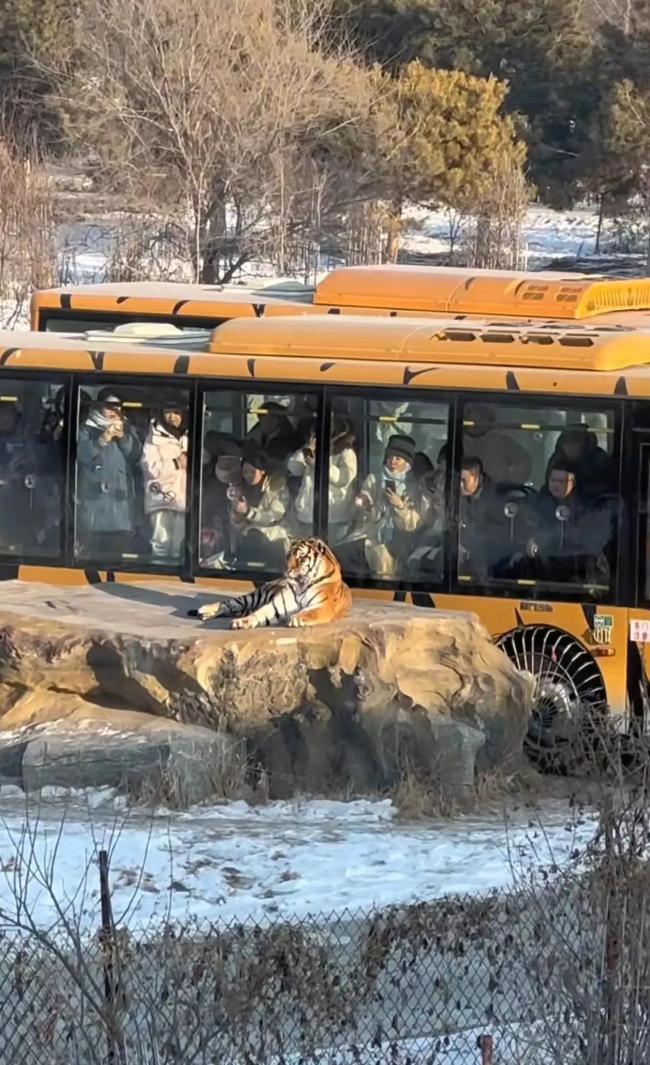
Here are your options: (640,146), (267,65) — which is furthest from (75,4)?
(640,146)

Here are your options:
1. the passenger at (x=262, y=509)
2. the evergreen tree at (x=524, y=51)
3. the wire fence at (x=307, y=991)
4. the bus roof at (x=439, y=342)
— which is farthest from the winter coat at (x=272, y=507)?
the evergreen tree at (x=524, y=51)

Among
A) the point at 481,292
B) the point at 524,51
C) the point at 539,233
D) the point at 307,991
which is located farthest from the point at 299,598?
the point at 539,233

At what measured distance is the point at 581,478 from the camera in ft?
40.0

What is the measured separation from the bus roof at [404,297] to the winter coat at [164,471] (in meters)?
3.27

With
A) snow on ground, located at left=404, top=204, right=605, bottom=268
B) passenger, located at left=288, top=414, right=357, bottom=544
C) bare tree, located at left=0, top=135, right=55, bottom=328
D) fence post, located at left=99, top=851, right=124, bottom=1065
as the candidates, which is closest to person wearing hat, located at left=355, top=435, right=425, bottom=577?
passenger, located at left=288, top=414, right=357, bottom=544

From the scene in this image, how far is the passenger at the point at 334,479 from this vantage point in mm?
12789

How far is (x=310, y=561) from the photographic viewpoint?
12016 mm

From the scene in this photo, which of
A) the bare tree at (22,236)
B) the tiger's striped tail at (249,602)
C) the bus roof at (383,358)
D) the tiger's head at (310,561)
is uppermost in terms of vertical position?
the bare tree at (22,236)

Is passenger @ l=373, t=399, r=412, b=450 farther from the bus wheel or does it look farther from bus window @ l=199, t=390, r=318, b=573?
the bus wheel

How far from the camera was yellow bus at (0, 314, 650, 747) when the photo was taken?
477 inches

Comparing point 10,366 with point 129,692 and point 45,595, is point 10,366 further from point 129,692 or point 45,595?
point 129,692

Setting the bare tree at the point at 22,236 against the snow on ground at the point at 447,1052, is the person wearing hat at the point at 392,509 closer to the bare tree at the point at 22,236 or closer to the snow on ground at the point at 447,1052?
the snow on ground at the point at 447,1052

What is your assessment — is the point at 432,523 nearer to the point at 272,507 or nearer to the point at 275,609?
the point at 272,507

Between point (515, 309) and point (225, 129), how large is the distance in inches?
842
